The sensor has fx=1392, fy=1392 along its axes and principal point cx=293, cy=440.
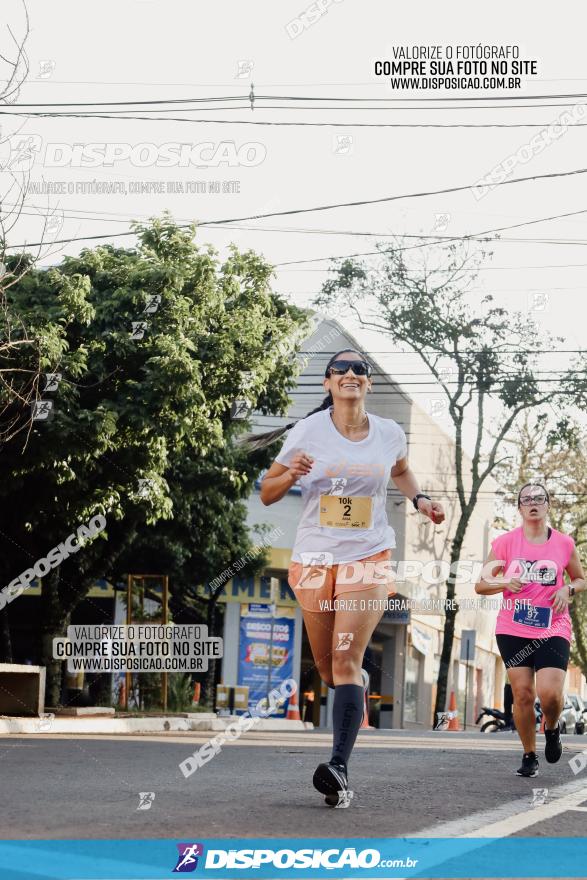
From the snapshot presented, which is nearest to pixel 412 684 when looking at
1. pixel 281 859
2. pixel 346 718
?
pixel 346 718

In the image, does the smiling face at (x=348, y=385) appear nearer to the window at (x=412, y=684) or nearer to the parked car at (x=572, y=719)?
the parked car at (x=572, y=719)

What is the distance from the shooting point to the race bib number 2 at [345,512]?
609 centimetres

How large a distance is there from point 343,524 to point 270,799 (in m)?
1.22

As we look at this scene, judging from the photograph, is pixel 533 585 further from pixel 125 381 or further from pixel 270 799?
pixel 125 381

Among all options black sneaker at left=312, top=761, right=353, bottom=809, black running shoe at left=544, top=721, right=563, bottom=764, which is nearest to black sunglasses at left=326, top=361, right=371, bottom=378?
black sneaker at left=312, top=761, right=353, bottom=809

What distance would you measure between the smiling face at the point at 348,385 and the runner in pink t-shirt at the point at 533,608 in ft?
7.66

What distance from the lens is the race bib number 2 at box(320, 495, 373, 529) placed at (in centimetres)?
609

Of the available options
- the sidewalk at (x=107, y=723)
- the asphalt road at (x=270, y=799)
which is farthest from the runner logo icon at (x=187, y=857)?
the sidewalk at (x=107, y=723)

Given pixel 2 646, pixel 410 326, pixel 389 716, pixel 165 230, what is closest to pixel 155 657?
pixel 2 646

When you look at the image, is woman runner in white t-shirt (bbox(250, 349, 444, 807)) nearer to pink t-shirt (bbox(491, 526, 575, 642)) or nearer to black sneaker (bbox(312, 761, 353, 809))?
black sneaker (bbox(312, 761, 353, 809))

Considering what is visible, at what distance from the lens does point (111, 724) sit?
17844 millimetres

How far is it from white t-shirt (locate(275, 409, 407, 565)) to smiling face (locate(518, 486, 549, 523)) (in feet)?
7.63

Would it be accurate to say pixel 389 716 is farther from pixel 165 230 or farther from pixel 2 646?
pixel 165 230

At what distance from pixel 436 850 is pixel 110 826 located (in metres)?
1.14
